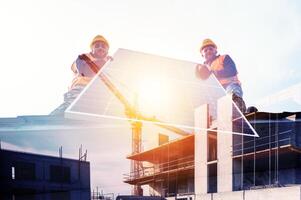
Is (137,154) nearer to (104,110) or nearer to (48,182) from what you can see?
(48,182)

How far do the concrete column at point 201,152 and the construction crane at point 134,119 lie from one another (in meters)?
2.64

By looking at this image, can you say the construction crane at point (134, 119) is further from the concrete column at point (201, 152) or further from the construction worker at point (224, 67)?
the construction worker at point (224, 67)

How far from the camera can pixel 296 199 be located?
63.9 ft

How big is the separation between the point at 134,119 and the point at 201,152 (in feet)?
40.7

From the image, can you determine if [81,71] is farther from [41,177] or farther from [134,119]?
[41,177]

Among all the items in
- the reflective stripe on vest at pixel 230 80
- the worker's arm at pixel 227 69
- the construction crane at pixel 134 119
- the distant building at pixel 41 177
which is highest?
the worker's arm at pixel 227 69

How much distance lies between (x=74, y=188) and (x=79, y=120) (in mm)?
12274

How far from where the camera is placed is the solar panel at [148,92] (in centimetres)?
1950

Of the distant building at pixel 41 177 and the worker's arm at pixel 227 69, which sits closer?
the distant building at pixel 41 177

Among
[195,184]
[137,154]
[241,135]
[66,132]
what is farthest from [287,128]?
[137,154]

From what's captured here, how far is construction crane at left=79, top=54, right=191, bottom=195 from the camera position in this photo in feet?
71.6

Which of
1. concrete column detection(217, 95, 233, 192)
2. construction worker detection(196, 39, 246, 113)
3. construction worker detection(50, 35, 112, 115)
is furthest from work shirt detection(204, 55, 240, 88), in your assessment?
construction worker detection(50, 35, 112, 115)

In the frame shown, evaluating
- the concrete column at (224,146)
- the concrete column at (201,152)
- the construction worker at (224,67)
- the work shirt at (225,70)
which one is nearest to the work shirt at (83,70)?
the concrete column at (201,152)

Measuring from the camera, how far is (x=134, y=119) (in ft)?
61.0
